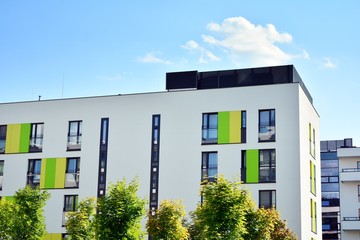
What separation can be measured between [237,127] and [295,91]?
453 cm

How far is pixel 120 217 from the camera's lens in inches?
1359

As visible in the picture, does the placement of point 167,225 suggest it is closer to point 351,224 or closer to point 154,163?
point 154,163

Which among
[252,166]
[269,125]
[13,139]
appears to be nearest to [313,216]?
[252,166]

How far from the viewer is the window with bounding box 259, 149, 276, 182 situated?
149ft

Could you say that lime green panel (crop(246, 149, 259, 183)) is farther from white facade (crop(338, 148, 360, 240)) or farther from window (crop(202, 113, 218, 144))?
white facade (crop(338, 148, 360, 240))

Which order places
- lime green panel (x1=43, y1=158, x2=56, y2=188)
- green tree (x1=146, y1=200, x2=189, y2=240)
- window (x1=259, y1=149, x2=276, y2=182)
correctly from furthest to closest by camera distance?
lime green panel (x1=43, y1=158, x2=56, y2=188)
window (x1=259, y1=149, x2=276, y2=182)
green tree (x1=146, y1=200, x2=189, y2=240)

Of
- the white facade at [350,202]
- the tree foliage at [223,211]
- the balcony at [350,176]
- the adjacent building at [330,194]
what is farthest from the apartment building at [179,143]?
the adjacent building at [330,194]

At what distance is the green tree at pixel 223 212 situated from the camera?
110ft

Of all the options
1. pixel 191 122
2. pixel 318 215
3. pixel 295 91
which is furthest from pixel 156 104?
pixel 318 215

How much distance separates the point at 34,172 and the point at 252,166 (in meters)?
16.4

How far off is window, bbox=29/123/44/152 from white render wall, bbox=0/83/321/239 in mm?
402

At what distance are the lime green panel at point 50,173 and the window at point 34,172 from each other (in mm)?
847

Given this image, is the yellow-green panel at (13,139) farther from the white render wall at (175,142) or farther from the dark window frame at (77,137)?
the dark window frame at (77,137)

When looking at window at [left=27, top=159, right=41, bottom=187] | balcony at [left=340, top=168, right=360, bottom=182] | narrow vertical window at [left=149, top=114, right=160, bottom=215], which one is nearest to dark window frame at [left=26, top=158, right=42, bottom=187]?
window at [left=27, top=159, right=41, bottom=187]
